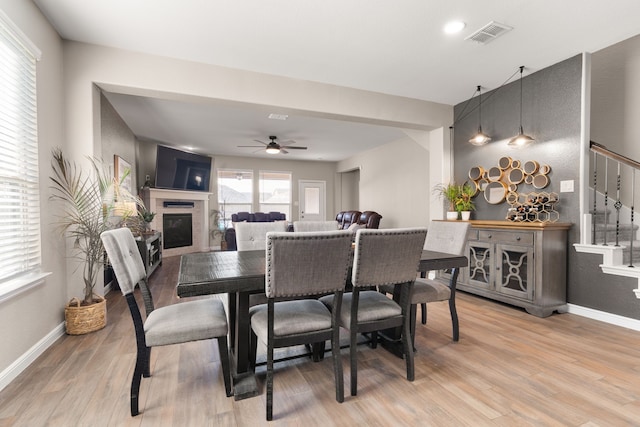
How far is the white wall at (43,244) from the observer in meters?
1.96

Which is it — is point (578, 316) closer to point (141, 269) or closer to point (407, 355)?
point (407, 355)

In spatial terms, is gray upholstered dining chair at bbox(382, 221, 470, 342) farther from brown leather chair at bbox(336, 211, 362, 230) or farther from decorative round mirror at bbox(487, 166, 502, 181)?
brown leather chair at bbox(336, 211, 362, 230)

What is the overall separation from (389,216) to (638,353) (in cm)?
493

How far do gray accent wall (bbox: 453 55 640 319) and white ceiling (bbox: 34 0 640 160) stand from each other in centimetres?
21

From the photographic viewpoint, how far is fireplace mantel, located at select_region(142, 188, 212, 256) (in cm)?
656

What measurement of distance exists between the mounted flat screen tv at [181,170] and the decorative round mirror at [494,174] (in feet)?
20.0

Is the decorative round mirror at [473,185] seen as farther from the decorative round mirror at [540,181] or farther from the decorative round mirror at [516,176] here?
the decorative round mirror at [540,181]

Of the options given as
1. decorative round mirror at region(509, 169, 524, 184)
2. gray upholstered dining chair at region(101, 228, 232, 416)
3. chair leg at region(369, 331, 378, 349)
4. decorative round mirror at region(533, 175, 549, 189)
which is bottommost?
chair leg at region(369, 331, 378, 349)

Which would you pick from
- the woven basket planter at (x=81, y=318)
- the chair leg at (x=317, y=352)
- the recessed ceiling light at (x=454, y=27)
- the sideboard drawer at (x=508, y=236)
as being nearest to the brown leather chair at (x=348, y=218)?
the sideboard drawer at (x=508, y=236)

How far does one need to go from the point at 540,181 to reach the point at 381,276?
2.85 metres

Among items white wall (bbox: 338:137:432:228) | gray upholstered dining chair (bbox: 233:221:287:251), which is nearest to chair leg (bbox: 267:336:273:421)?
gray upholstered dining chair (bbox: 233:221:287:251)

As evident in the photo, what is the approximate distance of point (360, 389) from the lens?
184 centimetres

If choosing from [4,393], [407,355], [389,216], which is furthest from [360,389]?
[389,216]

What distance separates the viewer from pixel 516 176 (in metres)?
3.72
